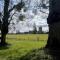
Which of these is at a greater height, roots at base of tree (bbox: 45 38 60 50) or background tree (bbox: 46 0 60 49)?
background tree (bbox: 46 0 60 49)

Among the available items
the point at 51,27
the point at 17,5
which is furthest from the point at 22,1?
the point at 51,27

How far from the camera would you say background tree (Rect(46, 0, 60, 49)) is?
14883 millimetres

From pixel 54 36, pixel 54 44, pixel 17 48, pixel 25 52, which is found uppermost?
pixel 54 36

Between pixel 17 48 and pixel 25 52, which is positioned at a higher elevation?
pixel 25 52

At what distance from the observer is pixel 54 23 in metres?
15.2

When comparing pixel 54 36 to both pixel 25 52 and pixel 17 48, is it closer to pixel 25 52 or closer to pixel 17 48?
pixel 25 52

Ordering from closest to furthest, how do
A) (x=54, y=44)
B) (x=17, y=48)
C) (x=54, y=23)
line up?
(x=54, y=23) → (x=54, y=44) → (x=17, y=48)

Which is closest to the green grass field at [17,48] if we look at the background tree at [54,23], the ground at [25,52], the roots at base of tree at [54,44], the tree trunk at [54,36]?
the ground at [25,52]

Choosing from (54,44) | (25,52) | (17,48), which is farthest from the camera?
(17,48)

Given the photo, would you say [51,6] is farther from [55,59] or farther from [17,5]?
[17,5]

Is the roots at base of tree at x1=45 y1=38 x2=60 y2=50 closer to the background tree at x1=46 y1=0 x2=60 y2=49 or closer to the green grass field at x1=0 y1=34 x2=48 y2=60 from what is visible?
the background tree at x1=46 y1=0 x2=60 y2=49

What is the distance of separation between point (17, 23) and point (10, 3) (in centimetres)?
353

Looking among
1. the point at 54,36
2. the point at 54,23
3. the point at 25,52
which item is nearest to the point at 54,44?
the point at 54,36

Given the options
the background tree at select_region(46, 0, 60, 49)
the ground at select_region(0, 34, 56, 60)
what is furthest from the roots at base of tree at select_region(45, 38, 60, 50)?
the ground at select_region(0, 34, 56, 60)
